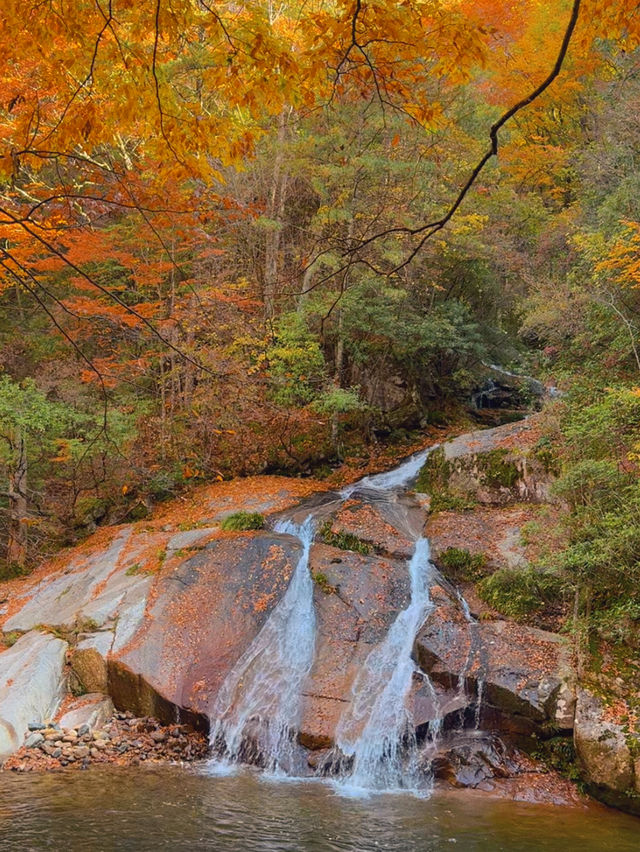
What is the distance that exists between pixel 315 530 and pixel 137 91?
26.8 feet

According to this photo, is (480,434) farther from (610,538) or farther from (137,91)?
(137,91)

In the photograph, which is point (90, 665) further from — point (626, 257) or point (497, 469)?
point (626, 257)

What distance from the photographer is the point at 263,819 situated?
5234mm

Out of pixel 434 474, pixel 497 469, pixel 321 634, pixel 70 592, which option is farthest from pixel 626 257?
pixel 70 592

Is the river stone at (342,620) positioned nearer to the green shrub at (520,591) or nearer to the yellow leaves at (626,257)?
the green shrub at (520,591)

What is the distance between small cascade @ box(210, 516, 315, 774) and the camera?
686 centimetres

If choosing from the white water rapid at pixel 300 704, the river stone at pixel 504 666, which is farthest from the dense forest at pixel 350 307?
the white water rapid at pixel 300 704

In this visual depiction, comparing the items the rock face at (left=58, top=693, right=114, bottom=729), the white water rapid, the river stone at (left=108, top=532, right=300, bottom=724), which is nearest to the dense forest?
the river stone at (left=108, top=532, right=300, bottom=724)

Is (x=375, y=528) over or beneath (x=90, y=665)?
over

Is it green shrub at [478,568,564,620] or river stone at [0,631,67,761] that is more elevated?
green shrub at [478,568,564,620]

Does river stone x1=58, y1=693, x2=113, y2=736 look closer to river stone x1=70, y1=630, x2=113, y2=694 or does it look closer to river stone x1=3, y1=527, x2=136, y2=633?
river stone x1=70, y1=630, x2=113, y2=694

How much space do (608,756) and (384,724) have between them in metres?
2.32

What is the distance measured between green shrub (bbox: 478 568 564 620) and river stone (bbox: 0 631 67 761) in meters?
5.99

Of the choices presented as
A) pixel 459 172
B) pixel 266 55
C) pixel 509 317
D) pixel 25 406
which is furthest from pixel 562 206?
pixel 266 55
